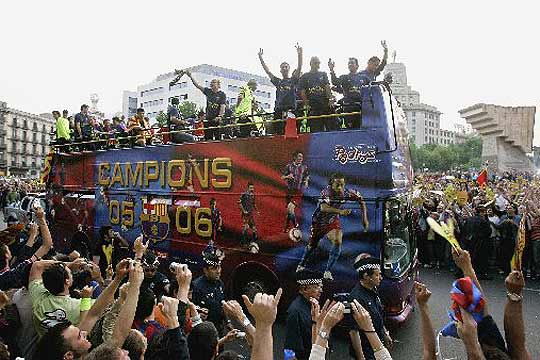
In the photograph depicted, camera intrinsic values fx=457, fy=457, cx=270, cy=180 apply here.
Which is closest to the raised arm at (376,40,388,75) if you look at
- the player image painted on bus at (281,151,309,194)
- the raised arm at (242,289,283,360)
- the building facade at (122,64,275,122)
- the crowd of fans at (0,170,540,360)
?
the player image painted on bus at (281,151,309,194)

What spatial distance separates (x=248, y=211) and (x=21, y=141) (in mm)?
89481

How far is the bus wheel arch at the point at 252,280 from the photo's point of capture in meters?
7.48

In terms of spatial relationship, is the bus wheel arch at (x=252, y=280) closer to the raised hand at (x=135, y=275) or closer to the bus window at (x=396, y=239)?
the bus window at (x=396, y=239)

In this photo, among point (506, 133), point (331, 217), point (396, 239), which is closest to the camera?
point (396, 239)

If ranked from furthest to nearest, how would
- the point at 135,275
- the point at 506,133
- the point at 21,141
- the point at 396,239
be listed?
1. the point at 21,141
2. the point at 506,133
3. the point at 396,239
4. the point at 135,275

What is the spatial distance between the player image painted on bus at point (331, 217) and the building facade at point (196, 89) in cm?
7664

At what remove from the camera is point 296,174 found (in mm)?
7168

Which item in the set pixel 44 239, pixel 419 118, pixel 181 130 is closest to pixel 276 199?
pixel 181 130

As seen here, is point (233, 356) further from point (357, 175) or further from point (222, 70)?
point (222, 70)

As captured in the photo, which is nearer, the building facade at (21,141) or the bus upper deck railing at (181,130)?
the bus upper deck railing at (181,130)

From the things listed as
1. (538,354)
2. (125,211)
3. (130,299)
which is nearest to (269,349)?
(130,299)

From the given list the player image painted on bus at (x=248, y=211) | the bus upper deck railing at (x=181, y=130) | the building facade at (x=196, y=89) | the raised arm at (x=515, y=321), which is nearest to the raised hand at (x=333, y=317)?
the raised arm at (x=515, y=321)

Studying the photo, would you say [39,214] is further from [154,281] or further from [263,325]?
[263,325]

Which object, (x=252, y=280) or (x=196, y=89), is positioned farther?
(x=196, y=89)
